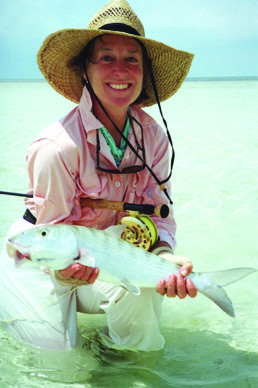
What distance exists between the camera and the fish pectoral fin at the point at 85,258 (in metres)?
1.94

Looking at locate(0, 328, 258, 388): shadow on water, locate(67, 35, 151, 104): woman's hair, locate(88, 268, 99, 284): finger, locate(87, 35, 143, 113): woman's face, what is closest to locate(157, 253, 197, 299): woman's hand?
locate(88, 268, 99, 284): finger

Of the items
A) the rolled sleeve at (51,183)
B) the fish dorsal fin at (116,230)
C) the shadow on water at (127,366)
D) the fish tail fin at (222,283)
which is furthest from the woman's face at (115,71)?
the shadow on water at (127,366)

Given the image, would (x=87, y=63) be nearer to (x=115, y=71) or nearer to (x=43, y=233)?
(x=115, y=71)

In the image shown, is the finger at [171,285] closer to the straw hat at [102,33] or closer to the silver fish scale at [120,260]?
the silver fish scale at [120,260]

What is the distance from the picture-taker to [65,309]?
8.18ft

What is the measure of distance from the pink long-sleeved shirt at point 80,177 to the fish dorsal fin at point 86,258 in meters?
0.48

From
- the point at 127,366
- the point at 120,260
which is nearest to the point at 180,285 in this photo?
the point at 120,260

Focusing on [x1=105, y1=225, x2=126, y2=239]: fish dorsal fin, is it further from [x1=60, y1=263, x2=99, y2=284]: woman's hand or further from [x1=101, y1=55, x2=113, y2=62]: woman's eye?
[x1=101, y1=55, x2=113, y2=62]: woman's eye

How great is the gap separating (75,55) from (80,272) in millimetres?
1348

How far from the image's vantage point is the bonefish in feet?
6.03

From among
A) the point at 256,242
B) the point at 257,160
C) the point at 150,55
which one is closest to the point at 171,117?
the point at 257,160

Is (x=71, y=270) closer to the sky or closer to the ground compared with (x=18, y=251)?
closer to the ground

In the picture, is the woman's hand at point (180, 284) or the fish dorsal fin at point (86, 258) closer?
the fish dorsal fin at point (86, 258)

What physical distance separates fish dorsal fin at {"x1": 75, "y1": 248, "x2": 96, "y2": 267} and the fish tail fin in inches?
20.5
